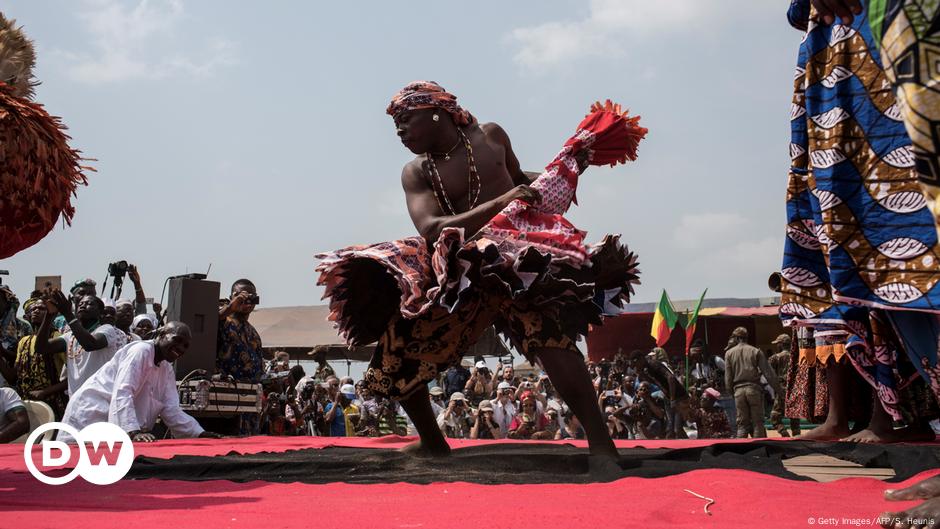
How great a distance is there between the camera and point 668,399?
11398mm

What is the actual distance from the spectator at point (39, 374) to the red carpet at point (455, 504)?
18.9ft

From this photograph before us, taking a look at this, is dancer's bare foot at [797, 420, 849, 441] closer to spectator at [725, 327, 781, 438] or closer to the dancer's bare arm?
the dancer's bare arm

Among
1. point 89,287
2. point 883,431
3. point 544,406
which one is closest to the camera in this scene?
point 883,431

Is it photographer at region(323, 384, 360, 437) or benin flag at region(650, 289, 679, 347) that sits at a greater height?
benin flag at region(650, 289, 679, 347)

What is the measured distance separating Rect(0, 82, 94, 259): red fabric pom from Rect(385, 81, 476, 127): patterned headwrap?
1477mm

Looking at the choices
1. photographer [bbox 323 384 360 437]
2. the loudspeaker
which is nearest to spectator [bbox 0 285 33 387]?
the loudspeaker

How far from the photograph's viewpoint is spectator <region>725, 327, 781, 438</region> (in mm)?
10789

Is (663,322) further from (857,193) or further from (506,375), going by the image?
(857,193)

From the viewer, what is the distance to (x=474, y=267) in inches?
139

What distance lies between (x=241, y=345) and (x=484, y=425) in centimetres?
360

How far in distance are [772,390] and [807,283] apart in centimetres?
773

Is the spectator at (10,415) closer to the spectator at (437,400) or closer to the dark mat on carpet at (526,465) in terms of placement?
the dark mat on carpet at (526,465)

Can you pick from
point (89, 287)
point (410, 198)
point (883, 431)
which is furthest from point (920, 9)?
point (89, 287)

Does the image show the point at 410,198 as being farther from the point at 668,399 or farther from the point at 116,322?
the point at 668,399
